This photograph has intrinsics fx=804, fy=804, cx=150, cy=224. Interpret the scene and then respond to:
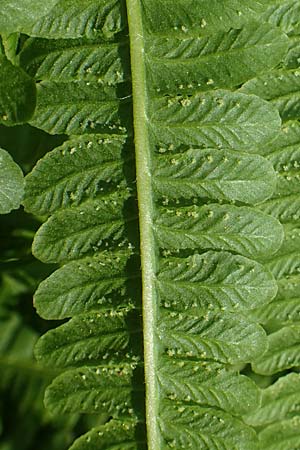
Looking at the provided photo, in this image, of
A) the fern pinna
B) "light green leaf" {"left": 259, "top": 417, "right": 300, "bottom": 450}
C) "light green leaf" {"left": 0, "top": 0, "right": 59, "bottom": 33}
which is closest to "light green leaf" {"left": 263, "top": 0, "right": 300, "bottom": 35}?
the fern pinna

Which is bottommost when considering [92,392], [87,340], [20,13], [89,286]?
[92,392]

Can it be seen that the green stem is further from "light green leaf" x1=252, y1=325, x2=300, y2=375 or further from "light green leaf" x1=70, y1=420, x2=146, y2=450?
"light green leaf" x1=252, y1=325, x2=300, y2=375

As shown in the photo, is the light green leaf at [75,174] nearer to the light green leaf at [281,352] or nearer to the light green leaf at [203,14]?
the light green leaf at [203,14]

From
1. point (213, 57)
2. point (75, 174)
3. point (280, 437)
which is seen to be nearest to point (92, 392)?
point (75, 174)

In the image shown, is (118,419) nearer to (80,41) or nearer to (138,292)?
(138,292)

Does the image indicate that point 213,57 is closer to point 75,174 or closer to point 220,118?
point 220,118

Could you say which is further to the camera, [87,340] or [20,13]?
[87,340]

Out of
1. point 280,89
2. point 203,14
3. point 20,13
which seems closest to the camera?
point 20,13
